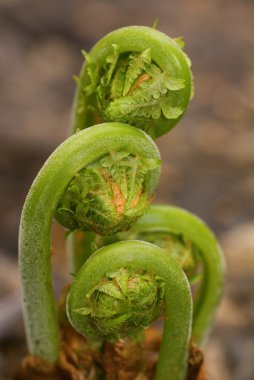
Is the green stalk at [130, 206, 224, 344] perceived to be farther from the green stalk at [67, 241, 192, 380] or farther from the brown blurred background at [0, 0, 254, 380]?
the brown blurred background at [0, 0, 254, 380]

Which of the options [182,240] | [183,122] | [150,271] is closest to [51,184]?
[150,271]

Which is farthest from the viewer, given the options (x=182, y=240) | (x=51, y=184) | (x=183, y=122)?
(x=183, y=122)

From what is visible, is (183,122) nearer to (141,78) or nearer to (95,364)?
(95,364)

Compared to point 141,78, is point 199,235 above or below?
below

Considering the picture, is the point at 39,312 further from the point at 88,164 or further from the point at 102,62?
the point at 102,62

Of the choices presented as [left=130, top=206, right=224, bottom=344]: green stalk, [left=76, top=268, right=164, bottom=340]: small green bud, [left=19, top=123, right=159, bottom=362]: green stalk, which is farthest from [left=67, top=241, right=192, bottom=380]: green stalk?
[left=130, top=206, right=224, bottom=344]: green stalk

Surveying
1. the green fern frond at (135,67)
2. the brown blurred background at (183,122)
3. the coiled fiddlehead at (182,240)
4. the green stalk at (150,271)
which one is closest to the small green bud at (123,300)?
the green stalk at (150,271)

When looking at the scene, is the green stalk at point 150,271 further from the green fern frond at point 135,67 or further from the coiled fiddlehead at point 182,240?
the green fern frond at point 135,67
